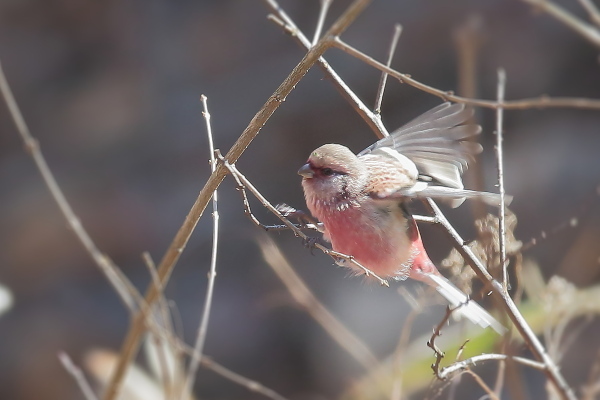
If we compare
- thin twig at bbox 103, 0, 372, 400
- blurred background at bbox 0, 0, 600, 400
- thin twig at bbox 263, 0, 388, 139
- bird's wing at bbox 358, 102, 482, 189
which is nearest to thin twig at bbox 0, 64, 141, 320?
thin twig at bbox 103, 0, 372, 400

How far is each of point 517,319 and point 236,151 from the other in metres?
0.87

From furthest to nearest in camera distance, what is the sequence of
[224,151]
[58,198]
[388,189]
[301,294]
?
1. [224,151]
2. [301,294]
3. [388,189]
4. [58,198]

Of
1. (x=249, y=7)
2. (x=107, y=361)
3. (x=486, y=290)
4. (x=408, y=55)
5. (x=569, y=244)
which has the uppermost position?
(x=249, y=7)

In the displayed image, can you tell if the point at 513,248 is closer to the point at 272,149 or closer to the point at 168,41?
the point at 272,149

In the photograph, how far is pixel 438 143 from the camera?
2.71m

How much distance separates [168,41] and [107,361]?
2.57 meters

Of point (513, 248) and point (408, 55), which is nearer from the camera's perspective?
point (513, 248)

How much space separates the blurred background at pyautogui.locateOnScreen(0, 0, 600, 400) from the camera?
5168 millimetres

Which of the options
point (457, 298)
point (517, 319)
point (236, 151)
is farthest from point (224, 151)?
point (517, 319)

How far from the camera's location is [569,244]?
4.96m

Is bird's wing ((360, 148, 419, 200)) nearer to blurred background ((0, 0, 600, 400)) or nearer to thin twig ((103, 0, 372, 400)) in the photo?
thin twig ((103, 0, 372, 400))

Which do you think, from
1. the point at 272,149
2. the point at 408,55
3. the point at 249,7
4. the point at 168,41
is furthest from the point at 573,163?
the point at 168,41

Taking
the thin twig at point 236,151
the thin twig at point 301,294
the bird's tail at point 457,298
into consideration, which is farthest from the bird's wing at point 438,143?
the thin twig at point 236,151

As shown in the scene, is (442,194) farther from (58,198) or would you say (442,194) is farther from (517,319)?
(58,198)
